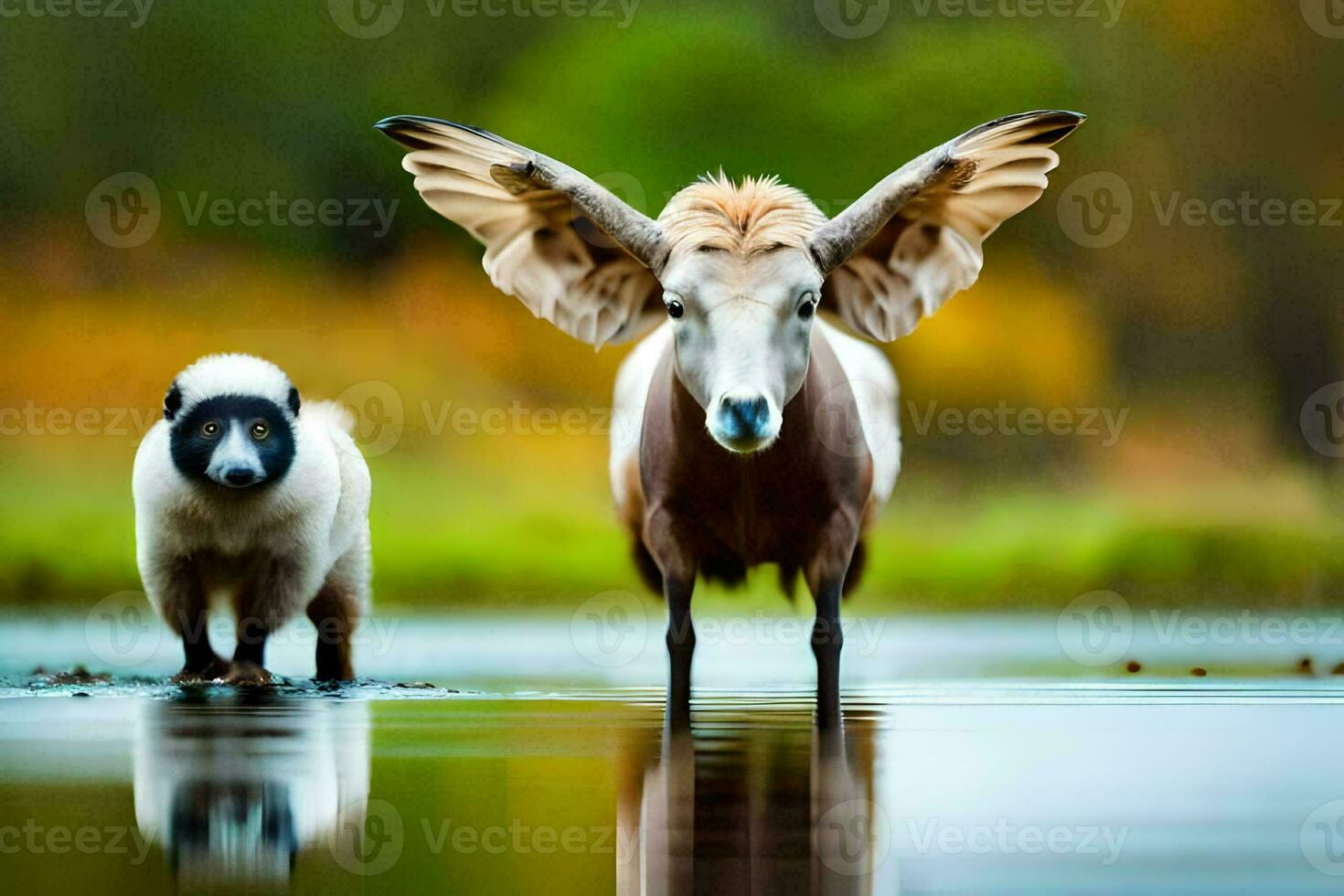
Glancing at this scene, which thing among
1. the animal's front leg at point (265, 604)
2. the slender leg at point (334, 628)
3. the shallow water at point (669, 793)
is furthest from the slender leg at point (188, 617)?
the slender leg at point (334, 628)

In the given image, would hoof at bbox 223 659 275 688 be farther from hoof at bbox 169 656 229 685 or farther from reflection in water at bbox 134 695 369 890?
reflection in water at bbox 134 695 369 890

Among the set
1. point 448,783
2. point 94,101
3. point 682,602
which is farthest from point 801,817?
point 94,101

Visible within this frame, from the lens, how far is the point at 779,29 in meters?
14.6

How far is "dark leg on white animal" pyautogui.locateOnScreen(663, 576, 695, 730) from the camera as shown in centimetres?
510

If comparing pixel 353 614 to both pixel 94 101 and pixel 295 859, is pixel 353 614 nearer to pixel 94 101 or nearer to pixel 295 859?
pixel 295 859

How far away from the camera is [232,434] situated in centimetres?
592

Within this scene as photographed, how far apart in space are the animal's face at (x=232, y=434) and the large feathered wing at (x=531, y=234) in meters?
1.03

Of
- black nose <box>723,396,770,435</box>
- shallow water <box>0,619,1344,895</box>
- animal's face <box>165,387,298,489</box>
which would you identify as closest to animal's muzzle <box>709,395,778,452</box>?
black nose <box>723,396,770,435</box>

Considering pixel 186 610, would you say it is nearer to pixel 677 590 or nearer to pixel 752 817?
pixel 677 590

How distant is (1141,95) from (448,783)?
12.3 meters

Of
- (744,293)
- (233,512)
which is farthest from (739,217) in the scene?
(233,512)

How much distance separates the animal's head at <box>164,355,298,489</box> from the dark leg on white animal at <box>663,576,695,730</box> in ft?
5.18

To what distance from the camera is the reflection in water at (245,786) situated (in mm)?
2645

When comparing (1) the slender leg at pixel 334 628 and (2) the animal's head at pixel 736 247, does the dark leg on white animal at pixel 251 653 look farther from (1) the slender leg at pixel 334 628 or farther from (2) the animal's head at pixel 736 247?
(2) the animal's head at pixel 736 247
